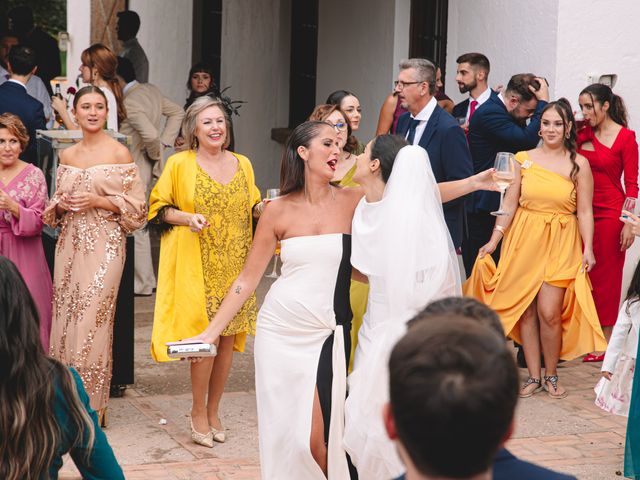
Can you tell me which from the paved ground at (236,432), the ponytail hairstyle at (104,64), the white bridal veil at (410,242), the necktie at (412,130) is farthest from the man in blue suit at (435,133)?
the ponytail hairstyle at (104,64)

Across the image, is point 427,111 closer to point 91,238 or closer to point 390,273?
point 91,238

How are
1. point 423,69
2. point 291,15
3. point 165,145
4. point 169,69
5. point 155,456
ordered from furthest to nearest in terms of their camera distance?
point 291,15 < point 169,69 < point 165,145 < point 423,69 < point 155,456

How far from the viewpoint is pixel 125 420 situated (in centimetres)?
668

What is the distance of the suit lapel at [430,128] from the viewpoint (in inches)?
275

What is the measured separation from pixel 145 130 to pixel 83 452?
6.99 metres

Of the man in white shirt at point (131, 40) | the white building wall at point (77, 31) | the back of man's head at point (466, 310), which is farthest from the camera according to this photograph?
the white building wall at point (77, 31)

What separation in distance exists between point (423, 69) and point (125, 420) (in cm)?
290

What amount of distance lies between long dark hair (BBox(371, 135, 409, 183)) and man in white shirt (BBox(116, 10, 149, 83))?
631 centimetres

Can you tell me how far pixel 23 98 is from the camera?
8.51 meters

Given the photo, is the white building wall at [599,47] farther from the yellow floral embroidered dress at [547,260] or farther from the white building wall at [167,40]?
the white building wall at [167,40]

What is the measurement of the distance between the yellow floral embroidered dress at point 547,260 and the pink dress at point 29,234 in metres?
2.92

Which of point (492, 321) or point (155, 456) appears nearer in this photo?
point (492, 321)

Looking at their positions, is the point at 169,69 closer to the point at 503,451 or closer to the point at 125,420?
the point at 125,420

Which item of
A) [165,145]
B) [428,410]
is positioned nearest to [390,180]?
[428,410]
